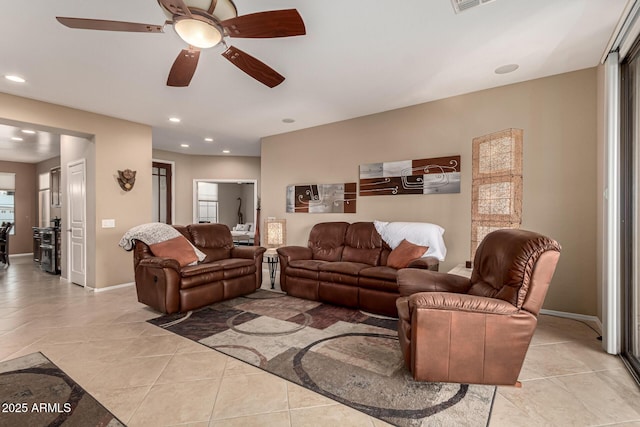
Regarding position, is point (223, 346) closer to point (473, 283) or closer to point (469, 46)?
point (473, 283)

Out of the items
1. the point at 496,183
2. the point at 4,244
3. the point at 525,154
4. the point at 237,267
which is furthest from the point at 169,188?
the point at 525,154

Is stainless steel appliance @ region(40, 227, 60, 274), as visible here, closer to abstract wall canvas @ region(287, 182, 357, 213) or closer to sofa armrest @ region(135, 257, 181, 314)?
sofa armrest @ region(135, 257, 181, 314)

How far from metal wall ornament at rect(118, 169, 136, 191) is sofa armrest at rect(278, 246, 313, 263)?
9.15 feet

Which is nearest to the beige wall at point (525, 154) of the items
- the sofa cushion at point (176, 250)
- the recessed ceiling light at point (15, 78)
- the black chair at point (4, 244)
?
the sofa cushion at point (176, 250)

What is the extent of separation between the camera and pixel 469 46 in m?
2.66

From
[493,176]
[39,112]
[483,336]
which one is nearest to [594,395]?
[483,336]

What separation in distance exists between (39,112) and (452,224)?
571 centimetres

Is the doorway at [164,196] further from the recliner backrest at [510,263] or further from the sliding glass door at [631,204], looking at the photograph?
the sliding glass door at [631,204]

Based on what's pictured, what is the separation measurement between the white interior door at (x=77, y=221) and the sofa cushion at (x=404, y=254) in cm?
479

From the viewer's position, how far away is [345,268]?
364 cm

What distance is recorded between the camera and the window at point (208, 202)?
10109mm

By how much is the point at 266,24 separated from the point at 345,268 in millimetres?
2674

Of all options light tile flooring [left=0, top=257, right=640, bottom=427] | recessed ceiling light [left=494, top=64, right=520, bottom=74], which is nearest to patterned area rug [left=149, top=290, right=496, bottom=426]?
light tile flooring [left=0, top=257, right=640, bottom=427]

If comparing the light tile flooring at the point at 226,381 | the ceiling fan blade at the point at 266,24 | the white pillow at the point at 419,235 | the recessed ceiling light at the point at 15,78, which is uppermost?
the recessed ceiling light at the point at 15,78
